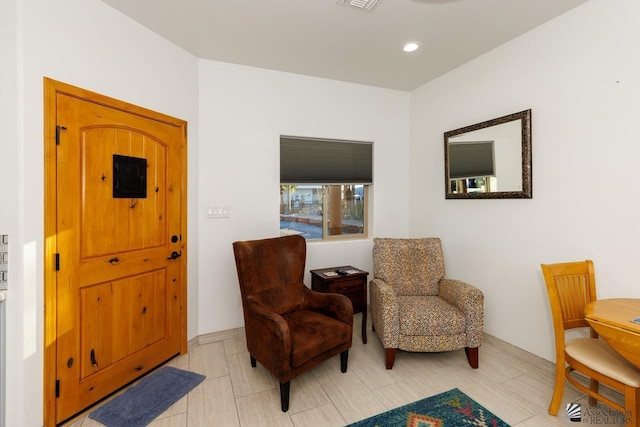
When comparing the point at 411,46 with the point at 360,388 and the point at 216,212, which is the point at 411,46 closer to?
the point at 216,212

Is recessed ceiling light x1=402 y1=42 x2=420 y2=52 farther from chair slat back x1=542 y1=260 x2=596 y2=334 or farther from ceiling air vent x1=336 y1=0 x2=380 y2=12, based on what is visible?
chair slat back x1=542 y1=260 x2=596 y2=334

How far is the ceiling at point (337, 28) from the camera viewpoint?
2152mm

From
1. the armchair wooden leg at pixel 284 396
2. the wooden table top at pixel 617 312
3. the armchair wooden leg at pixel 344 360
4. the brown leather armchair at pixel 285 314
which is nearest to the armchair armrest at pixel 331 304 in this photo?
the brown leather armchair at pixel 285 314

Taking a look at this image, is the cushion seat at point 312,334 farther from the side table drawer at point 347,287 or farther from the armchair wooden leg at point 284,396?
the side table drawer at point 347,287

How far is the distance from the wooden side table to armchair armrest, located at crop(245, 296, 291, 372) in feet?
2.58

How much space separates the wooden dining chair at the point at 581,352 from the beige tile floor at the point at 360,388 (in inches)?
10.7

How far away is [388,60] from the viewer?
9.80 feet

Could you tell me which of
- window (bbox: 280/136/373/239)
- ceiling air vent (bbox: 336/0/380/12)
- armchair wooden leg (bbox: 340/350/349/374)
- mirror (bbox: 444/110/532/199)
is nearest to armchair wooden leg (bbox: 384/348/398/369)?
armchair wooden leg (bbox: 340/350/349/374)

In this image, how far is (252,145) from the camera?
310cm

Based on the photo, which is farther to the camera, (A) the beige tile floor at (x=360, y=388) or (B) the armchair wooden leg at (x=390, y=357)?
(B) the armchair wooden leg at (x=390, y=357)

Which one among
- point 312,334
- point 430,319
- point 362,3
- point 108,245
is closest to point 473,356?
point 430,319

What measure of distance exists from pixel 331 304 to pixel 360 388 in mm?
651

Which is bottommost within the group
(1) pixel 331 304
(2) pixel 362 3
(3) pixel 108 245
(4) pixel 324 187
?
(1) pixel 331 304

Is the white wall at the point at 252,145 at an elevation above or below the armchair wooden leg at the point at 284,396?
above
